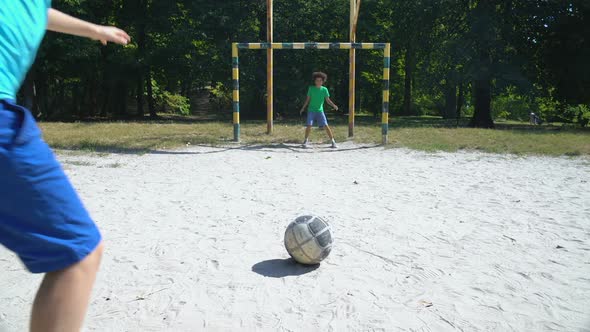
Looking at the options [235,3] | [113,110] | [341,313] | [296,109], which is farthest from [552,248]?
[113,110]

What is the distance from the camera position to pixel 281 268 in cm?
381

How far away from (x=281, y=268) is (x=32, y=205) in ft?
8.15

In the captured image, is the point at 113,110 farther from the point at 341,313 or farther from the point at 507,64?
the point at 341,313

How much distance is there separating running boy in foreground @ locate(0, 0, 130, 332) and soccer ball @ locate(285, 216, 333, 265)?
2204 millimetres

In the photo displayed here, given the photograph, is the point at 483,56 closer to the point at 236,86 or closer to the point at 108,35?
the point at 236,86

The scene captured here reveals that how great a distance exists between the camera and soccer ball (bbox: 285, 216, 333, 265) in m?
3.74

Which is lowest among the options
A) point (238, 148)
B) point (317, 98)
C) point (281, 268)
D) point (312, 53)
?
point (281, 268)

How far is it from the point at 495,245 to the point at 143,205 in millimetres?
3655

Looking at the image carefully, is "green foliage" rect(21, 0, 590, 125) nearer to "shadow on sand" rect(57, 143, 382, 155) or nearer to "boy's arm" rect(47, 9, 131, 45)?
"shadow on sand" rect(57, 143, 382, 155)

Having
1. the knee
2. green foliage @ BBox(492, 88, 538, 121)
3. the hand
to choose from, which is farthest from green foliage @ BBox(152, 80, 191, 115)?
the knee

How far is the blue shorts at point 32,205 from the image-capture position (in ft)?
4.89

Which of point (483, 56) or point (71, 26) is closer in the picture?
point (71, 26)

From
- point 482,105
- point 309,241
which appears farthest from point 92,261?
point 482,105

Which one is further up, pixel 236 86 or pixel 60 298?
pixel 236 86
